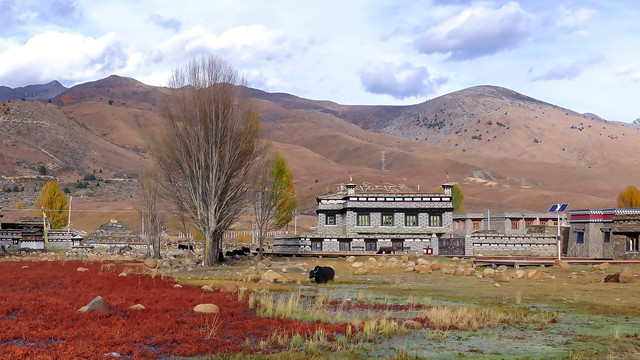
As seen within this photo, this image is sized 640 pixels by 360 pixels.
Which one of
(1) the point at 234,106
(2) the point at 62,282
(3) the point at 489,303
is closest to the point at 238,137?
(1) the point at 234,106

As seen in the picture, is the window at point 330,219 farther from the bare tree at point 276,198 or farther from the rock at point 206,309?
the rock at point 206,309

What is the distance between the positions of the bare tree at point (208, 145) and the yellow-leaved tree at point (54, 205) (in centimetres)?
5495

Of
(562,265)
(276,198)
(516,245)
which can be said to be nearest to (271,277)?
(562,265)

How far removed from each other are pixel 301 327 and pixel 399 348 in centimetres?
332

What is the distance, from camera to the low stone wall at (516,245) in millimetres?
66062

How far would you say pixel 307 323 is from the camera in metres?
18.2

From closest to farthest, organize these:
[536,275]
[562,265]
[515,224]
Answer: [536,275], [562,265], [515,224]

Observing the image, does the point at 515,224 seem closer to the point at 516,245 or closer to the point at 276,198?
the point at 516,245

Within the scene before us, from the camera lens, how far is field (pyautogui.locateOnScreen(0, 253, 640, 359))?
48.1 ft

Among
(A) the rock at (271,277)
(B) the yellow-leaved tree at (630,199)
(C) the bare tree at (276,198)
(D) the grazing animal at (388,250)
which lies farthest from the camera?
(B) the yellow-leaved tree at (630,199)

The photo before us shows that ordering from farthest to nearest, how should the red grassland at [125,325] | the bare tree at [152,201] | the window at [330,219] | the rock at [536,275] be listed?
the window at [330,219] < the bare tree at [152,201] < the rock at [536,275] < the red grassland at [125,325]

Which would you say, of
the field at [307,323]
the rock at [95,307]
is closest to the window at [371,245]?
the field at [307,323]

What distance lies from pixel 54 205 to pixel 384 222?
57838 mm

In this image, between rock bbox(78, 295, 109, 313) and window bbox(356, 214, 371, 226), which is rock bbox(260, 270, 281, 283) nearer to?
rock bbox(78, 295, 109, 313)
